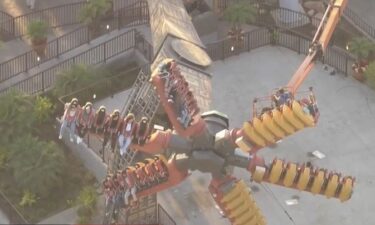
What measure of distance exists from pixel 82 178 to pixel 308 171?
11.2 m

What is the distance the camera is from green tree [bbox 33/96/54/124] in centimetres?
4100

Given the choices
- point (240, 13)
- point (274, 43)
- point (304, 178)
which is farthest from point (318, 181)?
point (274, 43)

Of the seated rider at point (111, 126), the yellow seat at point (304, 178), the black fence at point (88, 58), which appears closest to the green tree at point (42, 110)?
the black fence at point (88, 58)

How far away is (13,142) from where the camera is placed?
3916 cm

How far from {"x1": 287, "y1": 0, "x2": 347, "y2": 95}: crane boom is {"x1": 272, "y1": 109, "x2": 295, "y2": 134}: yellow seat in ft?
23.2

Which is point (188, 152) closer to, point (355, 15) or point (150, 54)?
point (150, 54)

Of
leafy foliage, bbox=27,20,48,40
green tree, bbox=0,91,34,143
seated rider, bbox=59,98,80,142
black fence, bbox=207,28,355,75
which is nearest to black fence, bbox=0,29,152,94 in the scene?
leafy foliage, bbox=27,20,48,40

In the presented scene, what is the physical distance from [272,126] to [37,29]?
17768mm

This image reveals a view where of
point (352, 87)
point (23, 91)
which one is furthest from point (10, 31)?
point (352, 87)

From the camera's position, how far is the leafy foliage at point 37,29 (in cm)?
4469

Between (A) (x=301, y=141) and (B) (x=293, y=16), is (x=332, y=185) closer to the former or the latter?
(A) (x=301, y=141)

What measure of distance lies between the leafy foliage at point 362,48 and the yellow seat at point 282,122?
15.2 meters

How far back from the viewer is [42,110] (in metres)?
41.3

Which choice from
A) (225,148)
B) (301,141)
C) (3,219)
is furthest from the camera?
(301,141)
